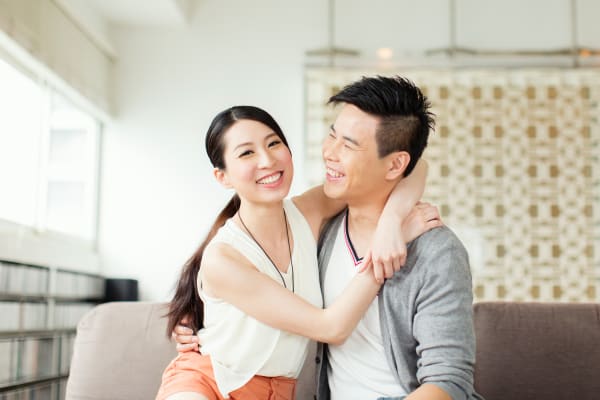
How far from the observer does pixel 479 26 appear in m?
5.39

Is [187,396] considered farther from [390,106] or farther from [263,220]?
[390,106]

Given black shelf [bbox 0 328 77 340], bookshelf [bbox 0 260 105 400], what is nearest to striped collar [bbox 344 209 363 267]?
bookshelf [bbox 0 260 105 400]

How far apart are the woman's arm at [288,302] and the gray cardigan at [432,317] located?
0.09 meters

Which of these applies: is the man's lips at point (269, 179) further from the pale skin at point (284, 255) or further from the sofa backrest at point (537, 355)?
the sofa backrest at point (537, 355)

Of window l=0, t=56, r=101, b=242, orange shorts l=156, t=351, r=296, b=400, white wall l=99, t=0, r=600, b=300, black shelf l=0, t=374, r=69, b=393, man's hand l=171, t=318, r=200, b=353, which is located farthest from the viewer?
white wall l=99, t=0, r=600, b=300

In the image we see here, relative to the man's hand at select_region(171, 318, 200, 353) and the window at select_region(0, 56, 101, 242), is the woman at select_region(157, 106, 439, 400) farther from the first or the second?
the window at select_region(0, 56, 101, 242)

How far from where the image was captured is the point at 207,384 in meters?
1.79

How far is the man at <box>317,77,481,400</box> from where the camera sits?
1.71 m

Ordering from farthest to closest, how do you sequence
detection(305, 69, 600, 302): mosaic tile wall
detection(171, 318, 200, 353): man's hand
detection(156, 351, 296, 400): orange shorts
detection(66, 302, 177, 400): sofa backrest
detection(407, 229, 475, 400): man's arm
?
1. detection(305, 69, 600, 302): mosaic tile wall
2. detection(66, 302, 177, 400): sofa backrest
3. detection(171, 318, 200, 353): man's hand
4. detection(156, 351, 296, 400): orange shorts
5. detection(407, 229, 475, 400): man's arm

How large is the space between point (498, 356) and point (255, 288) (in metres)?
0.79

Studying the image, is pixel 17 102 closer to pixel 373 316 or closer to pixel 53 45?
pixel 53 45

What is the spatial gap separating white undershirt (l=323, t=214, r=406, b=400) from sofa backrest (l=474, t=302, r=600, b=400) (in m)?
0.43

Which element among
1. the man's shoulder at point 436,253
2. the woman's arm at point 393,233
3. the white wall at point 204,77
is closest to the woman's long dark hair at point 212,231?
the woman's arm at point 393,233

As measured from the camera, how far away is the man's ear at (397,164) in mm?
1953
